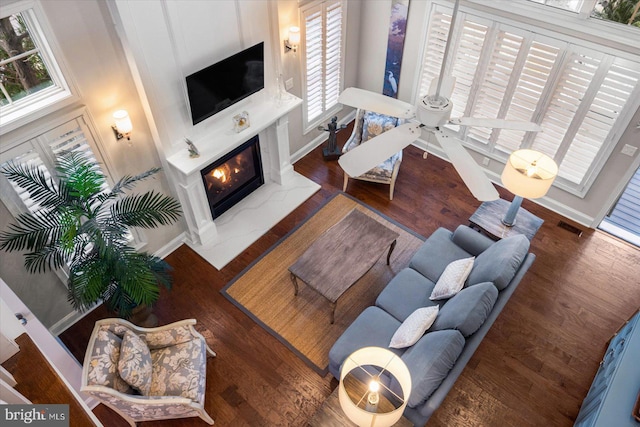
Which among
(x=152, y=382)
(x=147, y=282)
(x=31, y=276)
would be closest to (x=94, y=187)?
(x=147, y=282)

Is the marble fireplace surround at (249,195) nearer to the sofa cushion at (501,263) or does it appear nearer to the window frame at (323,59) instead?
the window frame at (323,59)

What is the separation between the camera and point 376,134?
6.05 meters

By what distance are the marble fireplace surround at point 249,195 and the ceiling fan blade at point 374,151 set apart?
2452 mm

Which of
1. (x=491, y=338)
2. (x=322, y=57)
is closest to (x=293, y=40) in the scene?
(x=322, y=57)

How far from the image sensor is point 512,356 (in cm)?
446

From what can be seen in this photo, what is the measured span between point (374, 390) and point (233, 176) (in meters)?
3.71

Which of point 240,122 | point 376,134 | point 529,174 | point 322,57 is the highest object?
point 322,57

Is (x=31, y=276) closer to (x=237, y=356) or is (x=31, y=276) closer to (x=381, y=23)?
(x=237, y=356)

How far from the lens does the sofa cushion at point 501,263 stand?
383cm

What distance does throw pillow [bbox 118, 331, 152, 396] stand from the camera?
11.5 feet

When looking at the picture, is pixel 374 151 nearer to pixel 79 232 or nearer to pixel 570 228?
pixel 79 232

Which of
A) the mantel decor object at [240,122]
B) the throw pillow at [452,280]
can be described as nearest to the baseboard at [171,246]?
the mantel decor object at [240,122]

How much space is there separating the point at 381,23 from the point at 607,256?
13.8 ft

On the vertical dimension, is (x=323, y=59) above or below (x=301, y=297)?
above
